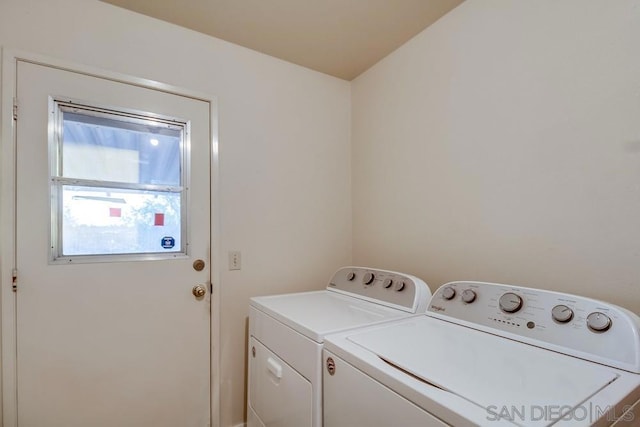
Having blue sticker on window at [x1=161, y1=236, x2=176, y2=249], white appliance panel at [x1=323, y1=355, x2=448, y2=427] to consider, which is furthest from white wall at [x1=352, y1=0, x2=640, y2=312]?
blue sticker on window at [x1=161, y1=236, x2=176, y2=249]

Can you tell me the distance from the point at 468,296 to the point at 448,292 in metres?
0.09

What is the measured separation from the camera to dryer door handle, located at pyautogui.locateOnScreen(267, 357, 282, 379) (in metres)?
1.28

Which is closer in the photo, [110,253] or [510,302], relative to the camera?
[510,302]

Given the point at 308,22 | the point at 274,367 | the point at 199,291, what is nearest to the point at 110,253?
the point at 199,291

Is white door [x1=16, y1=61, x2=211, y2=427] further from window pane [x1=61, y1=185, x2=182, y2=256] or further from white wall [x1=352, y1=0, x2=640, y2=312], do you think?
white wall [x1=352, y1=0, x2=640, y2=312]

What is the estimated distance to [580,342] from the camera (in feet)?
2.94

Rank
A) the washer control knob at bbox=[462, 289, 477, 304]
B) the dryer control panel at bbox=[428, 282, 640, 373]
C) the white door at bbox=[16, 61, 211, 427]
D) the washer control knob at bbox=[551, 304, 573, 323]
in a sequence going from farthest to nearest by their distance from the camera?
1. the white door at bbox=[16, 61, 211, 427]
2. the washer control knob at bbox=[462, 289, 477, 304]
3. the washer control knob at bbox=[551, 304, 573, 323]
4. the dryer control panel at bbox=[428, 282, 640, 373]

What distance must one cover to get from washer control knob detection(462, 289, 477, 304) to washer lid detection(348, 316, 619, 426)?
13cm

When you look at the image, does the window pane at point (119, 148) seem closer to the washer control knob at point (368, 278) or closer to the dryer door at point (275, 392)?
the dryer door at point (275, 392)

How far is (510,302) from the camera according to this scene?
3.61ft

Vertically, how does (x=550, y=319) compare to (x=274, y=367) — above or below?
above

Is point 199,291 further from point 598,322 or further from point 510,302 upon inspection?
point 598,322

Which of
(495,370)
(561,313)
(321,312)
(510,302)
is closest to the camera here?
(495,370)

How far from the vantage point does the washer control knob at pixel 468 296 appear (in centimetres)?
121
